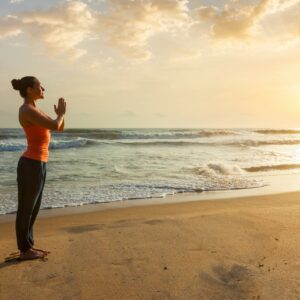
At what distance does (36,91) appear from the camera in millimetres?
4035

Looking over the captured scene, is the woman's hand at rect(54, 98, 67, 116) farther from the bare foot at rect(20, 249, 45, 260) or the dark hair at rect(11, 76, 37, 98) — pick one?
the bare foot at rect(20, 249, 45, 260)

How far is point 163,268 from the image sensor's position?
3.79 meters

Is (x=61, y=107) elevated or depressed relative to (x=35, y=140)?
elevated

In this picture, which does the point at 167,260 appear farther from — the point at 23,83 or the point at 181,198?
the point at 181,198

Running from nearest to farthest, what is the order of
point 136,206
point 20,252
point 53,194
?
point 20,252, point 136,206, point 53,194

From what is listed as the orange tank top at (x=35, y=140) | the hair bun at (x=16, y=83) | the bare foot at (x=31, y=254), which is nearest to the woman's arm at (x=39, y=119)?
the orange tank top at (x=35, y=140)

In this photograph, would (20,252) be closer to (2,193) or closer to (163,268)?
(163,268)

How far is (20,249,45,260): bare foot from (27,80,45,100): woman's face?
155cm

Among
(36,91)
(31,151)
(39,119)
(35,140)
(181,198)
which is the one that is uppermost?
(36,91)

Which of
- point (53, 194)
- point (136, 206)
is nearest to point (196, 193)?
point (136, 206)

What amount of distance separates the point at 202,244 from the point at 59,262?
1.54 m

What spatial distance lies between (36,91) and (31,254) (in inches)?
64.5

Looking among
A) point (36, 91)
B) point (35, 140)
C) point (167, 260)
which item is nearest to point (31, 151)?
point (35, 140)

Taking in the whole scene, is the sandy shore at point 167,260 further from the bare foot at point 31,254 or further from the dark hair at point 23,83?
the dark hair at point 23,83
